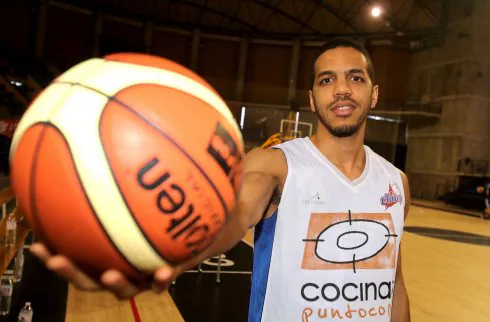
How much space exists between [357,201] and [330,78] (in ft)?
1.50

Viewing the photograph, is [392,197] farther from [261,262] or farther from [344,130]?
[261,262]

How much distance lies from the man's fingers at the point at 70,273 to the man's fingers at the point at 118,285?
56mm

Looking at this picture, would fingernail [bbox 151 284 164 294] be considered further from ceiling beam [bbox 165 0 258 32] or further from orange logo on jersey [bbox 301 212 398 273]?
ceiling beam [bbox 165 0 258 32]

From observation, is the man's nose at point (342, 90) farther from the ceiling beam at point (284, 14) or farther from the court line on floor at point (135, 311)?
the ceiling beam at point (284, 14)

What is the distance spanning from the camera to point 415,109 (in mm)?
17625

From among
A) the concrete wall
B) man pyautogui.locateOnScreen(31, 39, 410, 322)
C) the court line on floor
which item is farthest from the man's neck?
the concrete wall

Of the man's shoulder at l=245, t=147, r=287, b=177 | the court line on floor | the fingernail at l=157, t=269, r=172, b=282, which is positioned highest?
the man's shoulder at l=245, t=147, r=287, b=177

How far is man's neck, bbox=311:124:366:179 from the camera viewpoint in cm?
170

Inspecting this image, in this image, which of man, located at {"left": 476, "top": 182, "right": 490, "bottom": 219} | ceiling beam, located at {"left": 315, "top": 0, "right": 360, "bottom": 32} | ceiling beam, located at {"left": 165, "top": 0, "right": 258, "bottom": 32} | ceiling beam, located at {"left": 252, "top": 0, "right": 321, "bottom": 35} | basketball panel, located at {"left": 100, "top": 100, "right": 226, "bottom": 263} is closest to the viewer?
basketball panel, located at {"left": 100, "top": 100, "right": 226, "bottom": 263}

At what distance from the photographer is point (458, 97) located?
16859mm

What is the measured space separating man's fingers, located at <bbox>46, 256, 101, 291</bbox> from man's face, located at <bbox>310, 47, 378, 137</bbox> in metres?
1.02

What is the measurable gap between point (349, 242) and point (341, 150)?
35cm

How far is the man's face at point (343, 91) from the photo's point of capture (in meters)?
1.61

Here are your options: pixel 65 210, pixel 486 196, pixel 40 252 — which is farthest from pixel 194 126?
pixel 486 196
